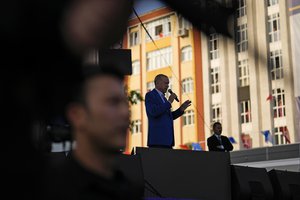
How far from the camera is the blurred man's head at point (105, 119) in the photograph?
1505 millimetres

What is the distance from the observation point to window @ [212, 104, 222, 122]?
4931cm

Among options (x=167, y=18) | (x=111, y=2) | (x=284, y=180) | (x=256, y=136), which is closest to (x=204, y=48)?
(x=167, y=18)

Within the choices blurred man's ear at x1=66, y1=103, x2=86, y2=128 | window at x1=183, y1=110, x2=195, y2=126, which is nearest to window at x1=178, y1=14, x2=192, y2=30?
blurred man's ear at x1=66, y1=103, x2=86, y2=128

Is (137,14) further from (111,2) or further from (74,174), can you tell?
(74,174)

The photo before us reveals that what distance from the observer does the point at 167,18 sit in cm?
121

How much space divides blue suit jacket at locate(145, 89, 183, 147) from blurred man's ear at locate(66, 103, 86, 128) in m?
6.03

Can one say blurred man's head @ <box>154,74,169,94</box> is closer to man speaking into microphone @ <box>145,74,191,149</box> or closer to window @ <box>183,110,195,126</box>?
man speaking into microphone @ <box>145,74,191,149</box>

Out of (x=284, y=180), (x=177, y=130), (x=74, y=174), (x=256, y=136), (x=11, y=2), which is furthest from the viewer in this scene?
(x=177, y=130)

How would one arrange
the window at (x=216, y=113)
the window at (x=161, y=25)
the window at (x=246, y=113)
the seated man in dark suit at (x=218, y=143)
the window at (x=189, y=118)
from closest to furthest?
the window at (x=161, y=25)
the seated man in dark suit at (x=218, y=143)
the window at (x=246, y=113)
the window at (x=216, y=113)
the window at (x=189, y=118)

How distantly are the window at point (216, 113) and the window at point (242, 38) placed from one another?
1893 inches

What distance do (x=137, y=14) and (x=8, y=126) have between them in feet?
1.00

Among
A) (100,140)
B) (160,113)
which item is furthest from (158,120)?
(100,140)

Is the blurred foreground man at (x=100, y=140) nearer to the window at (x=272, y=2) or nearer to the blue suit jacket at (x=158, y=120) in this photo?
the window at (x=272, y=2)

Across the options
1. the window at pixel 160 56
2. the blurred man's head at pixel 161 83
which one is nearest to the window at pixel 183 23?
the window at pixel 160 56
